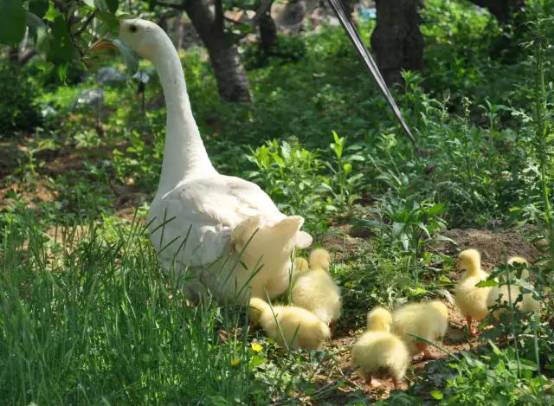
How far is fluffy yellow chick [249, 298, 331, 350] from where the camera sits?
4.29 meters

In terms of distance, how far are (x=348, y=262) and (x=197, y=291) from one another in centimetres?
85

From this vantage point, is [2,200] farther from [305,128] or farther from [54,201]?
[305,128]

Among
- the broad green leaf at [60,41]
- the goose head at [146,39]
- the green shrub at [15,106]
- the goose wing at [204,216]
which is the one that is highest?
the broad green leaf at [60,41]

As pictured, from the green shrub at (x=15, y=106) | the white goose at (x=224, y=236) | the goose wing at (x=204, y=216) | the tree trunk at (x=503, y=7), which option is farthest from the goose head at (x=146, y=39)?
the tree trunk at (x=503, y=7)

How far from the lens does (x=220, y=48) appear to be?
9758 mm

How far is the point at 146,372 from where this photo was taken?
3.60m

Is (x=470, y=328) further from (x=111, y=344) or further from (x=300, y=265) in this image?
(x=111, y=344)

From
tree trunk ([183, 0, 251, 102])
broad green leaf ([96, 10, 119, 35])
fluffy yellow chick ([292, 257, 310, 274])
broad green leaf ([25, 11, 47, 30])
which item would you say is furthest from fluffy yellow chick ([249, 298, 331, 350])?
tree trunk ([183, 0, 251, 102])

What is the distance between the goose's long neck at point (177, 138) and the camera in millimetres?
5316

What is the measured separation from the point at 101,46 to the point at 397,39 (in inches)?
155

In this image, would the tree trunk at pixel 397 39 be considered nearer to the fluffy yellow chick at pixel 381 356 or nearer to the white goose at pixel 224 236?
the white goose at pixel 224 236

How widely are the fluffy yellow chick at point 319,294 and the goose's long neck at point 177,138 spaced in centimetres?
93

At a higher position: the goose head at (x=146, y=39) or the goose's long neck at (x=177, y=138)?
the goose head at (x=146, y=39)

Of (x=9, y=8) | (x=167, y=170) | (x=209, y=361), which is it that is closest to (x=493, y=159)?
(x=167, y=170)
